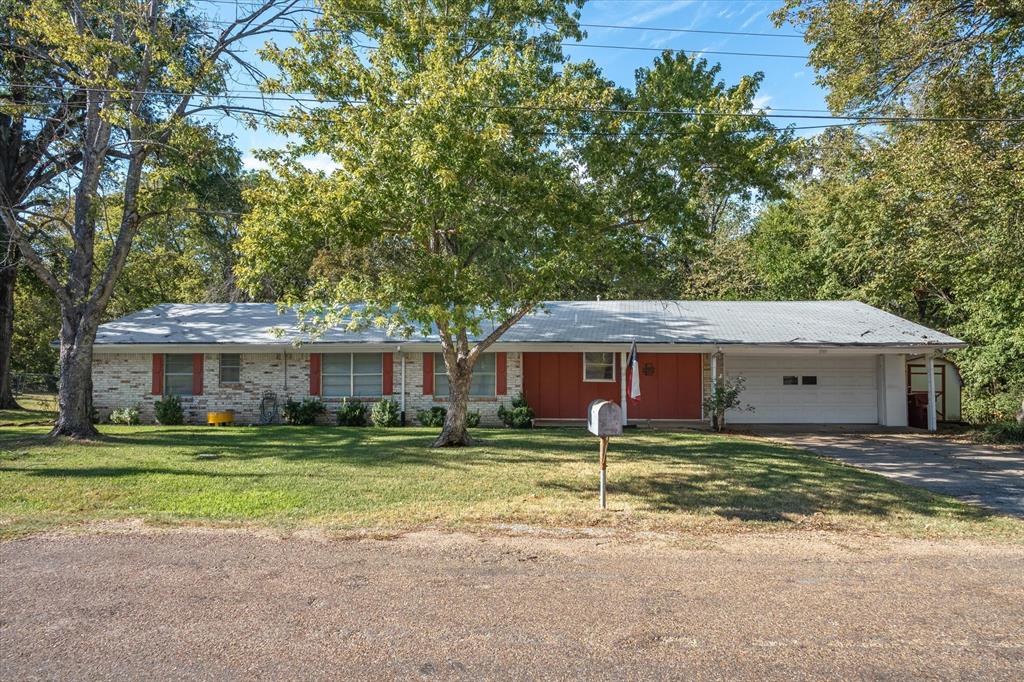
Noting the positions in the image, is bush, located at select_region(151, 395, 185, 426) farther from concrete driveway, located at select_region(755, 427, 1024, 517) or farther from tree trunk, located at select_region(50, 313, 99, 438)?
concrete driveway, located at select_region(755, 427, 1024, 517)

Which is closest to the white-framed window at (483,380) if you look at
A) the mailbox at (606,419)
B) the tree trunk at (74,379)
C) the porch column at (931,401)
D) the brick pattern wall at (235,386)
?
the brick pattern wall at (235,386)

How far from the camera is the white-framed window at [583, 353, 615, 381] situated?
1966 cm

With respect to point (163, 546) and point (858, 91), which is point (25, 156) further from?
point (858, 91)

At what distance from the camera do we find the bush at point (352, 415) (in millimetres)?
19047

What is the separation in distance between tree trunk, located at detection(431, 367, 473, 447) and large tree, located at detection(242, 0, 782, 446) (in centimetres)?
162

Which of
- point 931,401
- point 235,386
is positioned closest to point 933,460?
point 931,401

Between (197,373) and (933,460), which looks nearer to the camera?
(933,460)

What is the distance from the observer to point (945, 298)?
980 inches

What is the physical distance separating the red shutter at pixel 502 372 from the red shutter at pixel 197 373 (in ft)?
28.4

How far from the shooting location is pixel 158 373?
1992 cm

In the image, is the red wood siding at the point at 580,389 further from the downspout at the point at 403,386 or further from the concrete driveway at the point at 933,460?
the downspout at the point at 403,386

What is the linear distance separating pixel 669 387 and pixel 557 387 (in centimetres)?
323

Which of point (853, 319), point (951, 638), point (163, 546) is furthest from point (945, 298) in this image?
point (163, 546)

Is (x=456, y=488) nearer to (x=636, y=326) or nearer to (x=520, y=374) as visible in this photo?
(x=520, y=374)
